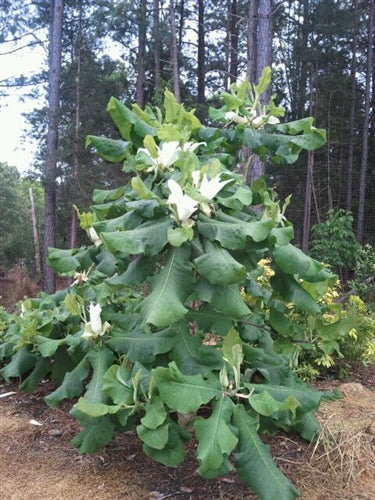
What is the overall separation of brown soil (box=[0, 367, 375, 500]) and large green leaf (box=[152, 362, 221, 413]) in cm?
55

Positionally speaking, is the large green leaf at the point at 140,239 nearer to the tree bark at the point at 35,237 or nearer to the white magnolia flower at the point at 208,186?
the white magnolia flower at the point at 208,186

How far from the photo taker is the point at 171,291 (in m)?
1.45

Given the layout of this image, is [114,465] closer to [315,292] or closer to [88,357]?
[88,357]

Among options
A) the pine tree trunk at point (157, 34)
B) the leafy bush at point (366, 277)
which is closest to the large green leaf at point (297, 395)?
the leafy bush at point (366, 277)

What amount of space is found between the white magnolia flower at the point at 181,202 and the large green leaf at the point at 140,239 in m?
0.09

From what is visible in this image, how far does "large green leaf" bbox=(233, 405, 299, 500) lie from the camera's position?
A: 1388 mm

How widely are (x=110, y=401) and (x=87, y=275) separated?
775 millimetres

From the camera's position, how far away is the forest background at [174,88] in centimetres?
1056

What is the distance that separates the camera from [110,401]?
70.0 inches

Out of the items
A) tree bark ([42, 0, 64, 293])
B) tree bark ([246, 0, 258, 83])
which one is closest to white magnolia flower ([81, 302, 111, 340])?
tree bark ([246, 0, 258, 83])

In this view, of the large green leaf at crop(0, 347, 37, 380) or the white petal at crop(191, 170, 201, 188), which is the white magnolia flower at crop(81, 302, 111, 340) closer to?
the white petal at crop(191, 170, 201, 188)

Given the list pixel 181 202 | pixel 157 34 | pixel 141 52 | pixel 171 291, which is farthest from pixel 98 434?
pixel 141 52

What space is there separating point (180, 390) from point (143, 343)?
348mm

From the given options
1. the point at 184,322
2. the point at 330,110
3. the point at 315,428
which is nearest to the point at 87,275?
the point at 184,322
